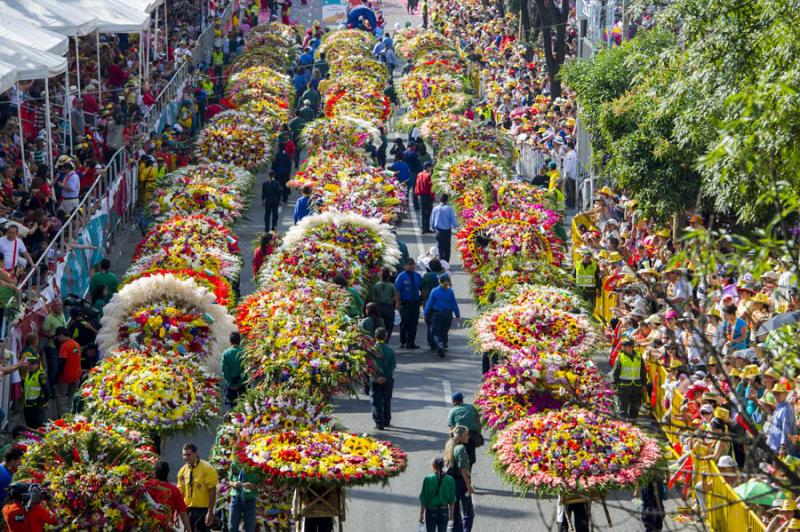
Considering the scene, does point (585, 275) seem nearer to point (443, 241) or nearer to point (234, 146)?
point (443, 241)

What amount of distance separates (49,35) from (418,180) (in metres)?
7.27

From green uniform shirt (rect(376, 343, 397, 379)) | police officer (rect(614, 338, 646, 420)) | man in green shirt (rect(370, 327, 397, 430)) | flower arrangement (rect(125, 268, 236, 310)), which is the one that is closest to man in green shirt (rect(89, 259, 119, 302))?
flower arrangement (rect(125, 268, 236, 310))

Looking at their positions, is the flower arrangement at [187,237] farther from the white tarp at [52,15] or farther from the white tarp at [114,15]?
the white tarp at [114,15]

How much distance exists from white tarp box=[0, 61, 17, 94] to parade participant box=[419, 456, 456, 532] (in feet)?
37.6

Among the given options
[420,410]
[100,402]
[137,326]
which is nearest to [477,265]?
[420,410]

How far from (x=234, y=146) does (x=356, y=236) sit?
344 inches

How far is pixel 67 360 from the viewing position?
19484 millimetres

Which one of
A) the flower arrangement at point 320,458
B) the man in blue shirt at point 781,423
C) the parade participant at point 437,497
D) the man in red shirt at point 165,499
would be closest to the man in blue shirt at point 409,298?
the flower arrangement at point 320,458

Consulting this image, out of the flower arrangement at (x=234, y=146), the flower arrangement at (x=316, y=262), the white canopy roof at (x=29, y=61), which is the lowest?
the flower arrangement at (x=316, y=262)

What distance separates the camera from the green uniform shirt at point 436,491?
15.4m

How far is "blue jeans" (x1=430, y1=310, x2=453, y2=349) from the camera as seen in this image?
75.1ft

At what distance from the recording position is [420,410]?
20812 mm

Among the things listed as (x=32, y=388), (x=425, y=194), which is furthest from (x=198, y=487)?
(x=425, y=194)

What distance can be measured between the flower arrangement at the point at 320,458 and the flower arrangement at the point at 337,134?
1712 cm
